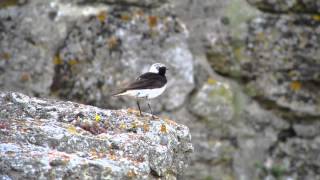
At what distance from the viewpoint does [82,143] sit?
4.28m

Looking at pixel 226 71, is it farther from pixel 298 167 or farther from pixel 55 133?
pixel 55 133

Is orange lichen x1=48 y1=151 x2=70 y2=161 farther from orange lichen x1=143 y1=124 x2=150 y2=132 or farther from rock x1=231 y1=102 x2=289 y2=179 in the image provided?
rock x1=231 y1=102 x2=289 y2=179

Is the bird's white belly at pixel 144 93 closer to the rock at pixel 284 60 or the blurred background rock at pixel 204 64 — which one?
the blurred background rock at pixel 204 64

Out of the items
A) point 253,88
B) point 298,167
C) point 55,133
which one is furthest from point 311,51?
point 55,133

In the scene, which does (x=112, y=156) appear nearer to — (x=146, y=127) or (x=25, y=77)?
(x=146, y=127)

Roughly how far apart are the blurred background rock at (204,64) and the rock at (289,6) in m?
0.01

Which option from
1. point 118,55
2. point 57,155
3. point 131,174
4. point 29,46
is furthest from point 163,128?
point 29,46

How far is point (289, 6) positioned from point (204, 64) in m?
1.12

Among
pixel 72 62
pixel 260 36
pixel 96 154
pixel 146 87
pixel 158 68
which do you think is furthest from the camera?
pixel 260 36

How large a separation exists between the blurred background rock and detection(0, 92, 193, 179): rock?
2046 mm

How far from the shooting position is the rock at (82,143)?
383 centimetres

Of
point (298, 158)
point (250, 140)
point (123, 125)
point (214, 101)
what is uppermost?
point (123, 125)

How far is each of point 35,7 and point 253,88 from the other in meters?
2.46

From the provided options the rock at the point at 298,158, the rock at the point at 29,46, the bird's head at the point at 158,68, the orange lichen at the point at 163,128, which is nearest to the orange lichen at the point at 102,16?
the rock at the point at 29,46
